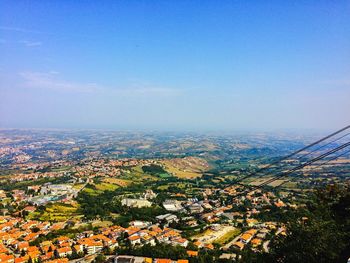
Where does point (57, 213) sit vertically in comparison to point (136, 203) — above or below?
below

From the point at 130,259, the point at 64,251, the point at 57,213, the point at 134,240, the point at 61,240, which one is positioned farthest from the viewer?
the point at 57,213

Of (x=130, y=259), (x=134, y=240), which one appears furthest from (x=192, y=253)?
(x=134, y=240)

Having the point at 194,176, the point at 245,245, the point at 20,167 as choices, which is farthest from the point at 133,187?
the point at 20,167

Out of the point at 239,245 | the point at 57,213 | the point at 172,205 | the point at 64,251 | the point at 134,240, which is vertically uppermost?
the point at 239,245

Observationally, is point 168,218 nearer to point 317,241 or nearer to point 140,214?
point 140,214

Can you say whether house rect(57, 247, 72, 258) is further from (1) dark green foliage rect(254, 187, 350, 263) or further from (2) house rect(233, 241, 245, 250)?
(1) dark green foliage rect(254, 187, 350, 263)

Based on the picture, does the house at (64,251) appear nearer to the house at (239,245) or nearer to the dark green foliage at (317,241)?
the house at (239,245)

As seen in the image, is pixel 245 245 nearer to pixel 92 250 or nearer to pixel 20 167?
pixel 92 250

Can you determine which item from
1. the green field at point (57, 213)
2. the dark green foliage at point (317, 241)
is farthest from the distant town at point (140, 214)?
the dark green foliage at point (317, 241)

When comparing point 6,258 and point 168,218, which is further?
point 168,218

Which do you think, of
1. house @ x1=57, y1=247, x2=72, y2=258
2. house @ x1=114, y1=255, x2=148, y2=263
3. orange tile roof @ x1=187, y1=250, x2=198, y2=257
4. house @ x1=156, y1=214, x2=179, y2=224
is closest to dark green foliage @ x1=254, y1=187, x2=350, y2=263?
orange tile roof @ x1=187, y1=250, x2=198, y2=257

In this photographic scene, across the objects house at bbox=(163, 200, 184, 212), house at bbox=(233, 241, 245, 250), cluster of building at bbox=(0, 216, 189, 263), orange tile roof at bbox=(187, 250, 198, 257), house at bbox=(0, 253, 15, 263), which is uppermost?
orange tile roof at bbox=(187, 250, 198, 257)
